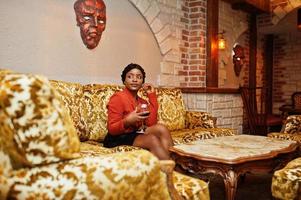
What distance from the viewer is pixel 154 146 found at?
7.75ft

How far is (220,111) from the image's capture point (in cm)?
432

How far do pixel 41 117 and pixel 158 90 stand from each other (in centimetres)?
264

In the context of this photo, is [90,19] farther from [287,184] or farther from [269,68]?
[269,68]

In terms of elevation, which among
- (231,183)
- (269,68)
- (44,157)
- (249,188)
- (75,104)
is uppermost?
(269,68)

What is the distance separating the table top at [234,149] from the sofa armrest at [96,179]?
2.67 ft

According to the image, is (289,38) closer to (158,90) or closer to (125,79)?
(158,90)

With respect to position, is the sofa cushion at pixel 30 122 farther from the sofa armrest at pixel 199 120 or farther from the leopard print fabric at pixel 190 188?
the sofa armrest at pixel 199 120

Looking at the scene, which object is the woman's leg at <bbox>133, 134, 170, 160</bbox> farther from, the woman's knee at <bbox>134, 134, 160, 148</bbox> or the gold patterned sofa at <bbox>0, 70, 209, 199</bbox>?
the gold patterned sofa at <bbox>0, 70, 209, 199</bbox>

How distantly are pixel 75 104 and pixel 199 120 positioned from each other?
155 centimetres

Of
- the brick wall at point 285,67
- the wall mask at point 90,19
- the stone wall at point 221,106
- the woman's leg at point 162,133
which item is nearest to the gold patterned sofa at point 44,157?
the woman's leg at point 162,133

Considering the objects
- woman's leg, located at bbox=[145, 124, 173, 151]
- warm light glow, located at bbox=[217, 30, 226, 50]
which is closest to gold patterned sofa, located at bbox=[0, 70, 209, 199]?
woman's leg, located at bbox=[145, 124, 173, 151]

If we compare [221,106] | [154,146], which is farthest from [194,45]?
[154,146]

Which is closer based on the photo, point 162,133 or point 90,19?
point 162,133

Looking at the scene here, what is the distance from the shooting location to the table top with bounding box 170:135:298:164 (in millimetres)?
2014
